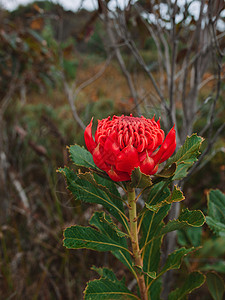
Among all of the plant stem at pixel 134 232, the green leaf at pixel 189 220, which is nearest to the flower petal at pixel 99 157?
the plant stem at pixel 134 232

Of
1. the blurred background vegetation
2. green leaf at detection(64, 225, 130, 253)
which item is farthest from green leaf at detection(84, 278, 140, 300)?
the blurred background vegetation

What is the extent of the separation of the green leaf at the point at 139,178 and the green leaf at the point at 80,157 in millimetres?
156

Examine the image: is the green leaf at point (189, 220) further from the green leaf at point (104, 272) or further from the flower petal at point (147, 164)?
the green leaf at point (104, 272)

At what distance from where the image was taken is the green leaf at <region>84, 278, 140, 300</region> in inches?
28.8

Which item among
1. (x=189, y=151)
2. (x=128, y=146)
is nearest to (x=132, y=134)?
(x=128, y=146)

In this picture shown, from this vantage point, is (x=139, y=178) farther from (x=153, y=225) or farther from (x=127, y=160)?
(x=153, y=225)

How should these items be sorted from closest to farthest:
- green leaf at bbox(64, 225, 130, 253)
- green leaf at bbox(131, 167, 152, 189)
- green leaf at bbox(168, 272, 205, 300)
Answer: green leaf at bbox(131, 167, 152, 189) < green leaf at bbox(64, 225, 130, 253) < green leaf at bbox(168, 272, 205, 300)

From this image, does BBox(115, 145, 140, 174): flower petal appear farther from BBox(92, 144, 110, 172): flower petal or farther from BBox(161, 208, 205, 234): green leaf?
BBox(161, 208, 205, 234): green leaf

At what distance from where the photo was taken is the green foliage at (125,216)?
0.61 m

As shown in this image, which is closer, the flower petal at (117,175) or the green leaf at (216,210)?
the flower petal at (117,175)

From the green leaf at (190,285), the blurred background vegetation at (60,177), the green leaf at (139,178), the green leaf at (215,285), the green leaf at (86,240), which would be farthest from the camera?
the blurred background vegetation at (60,177)

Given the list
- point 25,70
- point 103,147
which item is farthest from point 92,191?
point 25,70

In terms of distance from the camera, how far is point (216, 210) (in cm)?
94

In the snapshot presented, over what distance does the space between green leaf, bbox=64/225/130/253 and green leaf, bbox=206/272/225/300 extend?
17.7 inches
